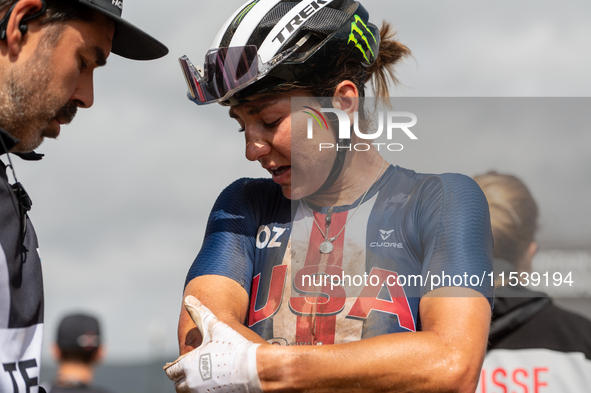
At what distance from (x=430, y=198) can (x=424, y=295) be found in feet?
1.76

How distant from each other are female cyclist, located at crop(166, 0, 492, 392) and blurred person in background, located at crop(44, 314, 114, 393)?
3.62 metres

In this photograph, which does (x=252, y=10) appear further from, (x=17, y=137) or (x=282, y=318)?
(x=282, y=318)

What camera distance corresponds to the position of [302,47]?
325 centimetres

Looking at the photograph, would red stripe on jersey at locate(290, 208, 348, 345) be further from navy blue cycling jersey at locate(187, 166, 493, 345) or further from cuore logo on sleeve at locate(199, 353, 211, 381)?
cuore logo on sleeve at locate(199, 353, 211, 381)

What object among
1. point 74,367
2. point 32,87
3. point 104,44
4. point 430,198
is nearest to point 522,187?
point 430,198

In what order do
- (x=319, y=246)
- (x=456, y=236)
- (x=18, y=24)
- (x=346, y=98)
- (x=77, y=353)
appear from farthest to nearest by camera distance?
(x=77, y=353), (x=346, y=98), (x=319, y=246), (x=18, y=24), (x=456, y=236)

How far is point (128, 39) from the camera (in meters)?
3.78

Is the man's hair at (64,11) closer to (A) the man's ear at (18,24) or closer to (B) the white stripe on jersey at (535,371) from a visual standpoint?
(A) the man's ear at (18,24)

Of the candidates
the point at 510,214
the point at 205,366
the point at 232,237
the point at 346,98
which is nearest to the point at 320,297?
the point at 232,237

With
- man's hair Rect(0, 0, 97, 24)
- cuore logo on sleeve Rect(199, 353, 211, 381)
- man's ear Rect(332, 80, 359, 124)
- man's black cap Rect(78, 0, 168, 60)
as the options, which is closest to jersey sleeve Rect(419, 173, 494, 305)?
man's ear Rect(332, 80, 359, 124)

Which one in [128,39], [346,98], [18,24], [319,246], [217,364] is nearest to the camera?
[217,364]

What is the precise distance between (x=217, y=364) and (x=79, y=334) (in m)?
5.04

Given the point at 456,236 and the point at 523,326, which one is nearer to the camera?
the point at 456,236

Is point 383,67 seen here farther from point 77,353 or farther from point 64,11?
point 77,353
